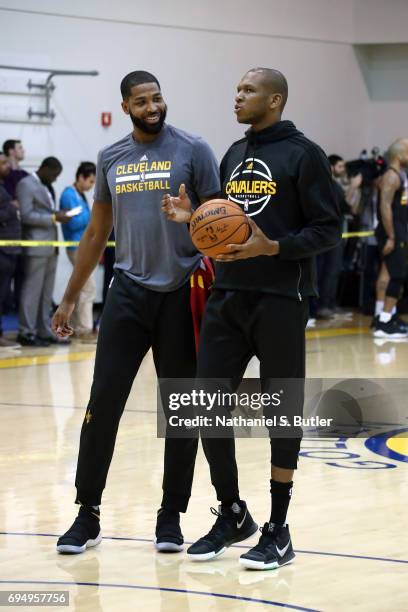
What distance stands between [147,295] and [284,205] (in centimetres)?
75

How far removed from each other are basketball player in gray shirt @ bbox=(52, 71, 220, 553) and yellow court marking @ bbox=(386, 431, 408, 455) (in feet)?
8.45

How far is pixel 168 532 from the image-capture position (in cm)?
536

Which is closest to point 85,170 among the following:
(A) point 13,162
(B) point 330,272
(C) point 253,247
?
(A) point 13,162

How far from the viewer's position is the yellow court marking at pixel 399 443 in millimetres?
7707

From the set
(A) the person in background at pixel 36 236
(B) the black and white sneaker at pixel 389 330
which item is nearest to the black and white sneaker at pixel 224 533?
(A) the person in background at pixel 36 236

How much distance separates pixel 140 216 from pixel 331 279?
11.2 meters

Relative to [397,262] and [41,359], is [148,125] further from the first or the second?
[397,262]

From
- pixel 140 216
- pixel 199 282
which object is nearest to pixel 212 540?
pixel 199 282

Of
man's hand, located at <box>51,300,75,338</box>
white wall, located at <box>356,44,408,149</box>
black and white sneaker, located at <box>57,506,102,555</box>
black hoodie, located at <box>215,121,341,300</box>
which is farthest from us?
white wall, located at <box>356,44,408,149</box>

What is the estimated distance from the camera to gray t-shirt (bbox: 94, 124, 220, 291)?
5.35 metres

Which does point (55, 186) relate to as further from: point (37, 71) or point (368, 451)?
point (368, 451)

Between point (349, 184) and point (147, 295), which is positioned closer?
point (147, 295)

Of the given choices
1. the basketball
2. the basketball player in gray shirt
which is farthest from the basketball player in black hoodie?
the basketball player in gray shirt
